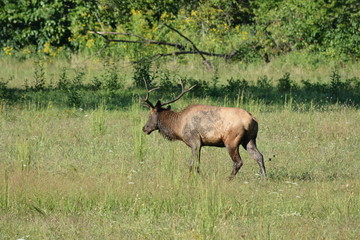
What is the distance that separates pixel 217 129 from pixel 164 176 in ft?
3.28

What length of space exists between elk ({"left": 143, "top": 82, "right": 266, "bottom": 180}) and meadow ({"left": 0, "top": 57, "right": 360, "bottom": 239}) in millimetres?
312

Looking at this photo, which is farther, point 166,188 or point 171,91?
point 171,91

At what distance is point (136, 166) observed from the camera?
34.5ft

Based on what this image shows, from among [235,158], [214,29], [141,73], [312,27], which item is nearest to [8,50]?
[141,73]

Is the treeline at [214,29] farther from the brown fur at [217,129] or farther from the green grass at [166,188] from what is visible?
the brown fur at [217,129]

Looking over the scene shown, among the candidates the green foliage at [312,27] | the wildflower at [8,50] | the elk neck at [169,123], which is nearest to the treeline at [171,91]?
the green foliage at [312,27]

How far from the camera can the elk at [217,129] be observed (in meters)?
9.43

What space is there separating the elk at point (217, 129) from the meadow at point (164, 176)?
1.02 feet

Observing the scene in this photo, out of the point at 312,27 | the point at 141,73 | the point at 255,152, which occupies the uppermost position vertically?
the point at 312,27

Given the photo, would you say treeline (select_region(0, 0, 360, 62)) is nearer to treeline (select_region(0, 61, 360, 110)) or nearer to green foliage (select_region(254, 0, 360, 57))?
green foliage (select_region(254, 0, 360, 57))

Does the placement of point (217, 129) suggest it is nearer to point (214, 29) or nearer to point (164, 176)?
point (164, 176)

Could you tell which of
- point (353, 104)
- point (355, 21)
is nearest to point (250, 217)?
point (353, 104)

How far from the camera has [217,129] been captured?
9.58m

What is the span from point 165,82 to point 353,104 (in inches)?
188
